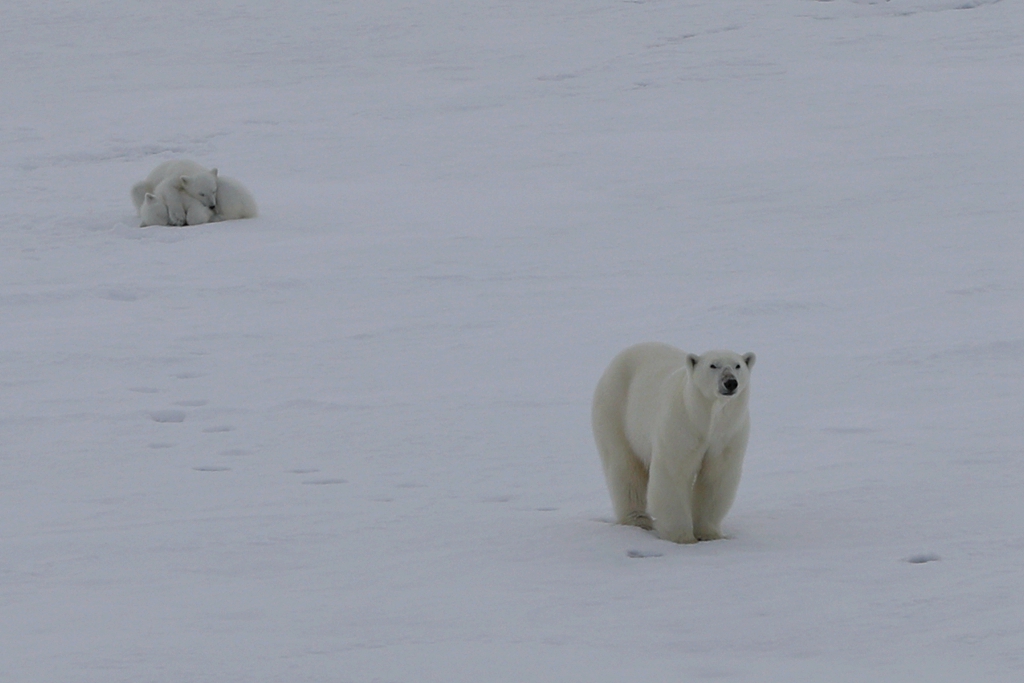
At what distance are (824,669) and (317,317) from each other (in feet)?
17.7

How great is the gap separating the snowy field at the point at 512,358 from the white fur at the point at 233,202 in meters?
0.23

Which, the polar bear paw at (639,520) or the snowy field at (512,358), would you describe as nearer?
the snowy field at (512,358)

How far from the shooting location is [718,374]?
4297 millimetres

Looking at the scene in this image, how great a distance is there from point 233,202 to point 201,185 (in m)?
0.29

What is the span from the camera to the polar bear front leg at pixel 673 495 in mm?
4469

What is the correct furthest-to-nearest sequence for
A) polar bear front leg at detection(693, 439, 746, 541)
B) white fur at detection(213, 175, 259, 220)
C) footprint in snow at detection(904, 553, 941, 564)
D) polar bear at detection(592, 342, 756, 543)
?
1. white fur at detection(213, 175, 259, 220)
2. polar bear front leg at detection(693, 439, 746, 541)
3. polar bear at detection(592, 342, 756, 543)
4. footprint in snow at detection(904, 553, 941, 564)

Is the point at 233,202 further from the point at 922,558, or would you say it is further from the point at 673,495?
the point at 922,558

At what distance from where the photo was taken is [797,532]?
4.55 meters

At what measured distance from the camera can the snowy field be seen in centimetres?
364

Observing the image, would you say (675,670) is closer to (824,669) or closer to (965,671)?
(824,669)

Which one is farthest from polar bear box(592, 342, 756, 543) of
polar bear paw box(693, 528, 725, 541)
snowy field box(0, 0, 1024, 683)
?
snowy field box(0, 0, 1024, 683)

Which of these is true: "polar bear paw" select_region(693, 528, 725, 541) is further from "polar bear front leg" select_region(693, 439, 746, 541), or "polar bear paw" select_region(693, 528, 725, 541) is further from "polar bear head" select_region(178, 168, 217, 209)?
"polar bear head" select_region(178, 168, 217, 209)

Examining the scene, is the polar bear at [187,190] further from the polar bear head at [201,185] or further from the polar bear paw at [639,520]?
the polar bear paw at [639,520]

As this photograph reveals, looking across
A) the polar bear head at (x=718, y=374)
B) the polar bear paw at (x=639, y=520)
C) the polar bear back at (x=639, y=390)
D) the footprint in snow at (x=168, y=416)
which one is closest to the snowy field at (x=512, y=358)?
the footprint in snow at (x=168, y=416)
